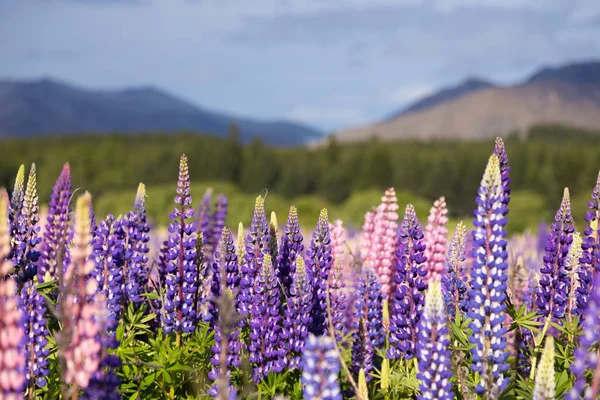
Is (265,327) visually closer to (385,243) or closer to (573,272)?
(573,272)

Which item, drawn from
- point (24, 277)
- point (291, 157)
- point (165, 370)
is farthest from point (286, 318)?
point (291, 157)

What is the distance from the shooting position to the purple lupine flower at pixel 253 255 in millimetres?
4504

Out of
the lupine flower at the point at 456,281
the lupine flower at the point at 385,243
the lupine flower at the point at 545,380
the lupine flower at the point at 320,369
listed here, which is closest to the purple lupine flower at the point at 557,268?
the lupine flower at the point at 456,281

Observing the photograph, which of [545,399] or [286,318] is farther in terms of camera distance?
[286,318]

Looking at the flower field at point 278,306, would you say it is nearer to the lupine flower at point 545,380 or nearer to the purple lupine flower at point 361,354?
the purple lupine flower at point 361,354

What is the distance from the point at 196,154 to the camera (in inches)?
3580

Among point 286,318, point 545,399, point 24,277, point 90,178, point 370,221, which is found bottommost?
point 545,399

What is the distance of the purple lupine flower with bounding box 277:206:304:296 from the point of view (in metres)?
4.80

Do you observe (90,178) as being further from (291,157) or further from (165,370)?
(165,370)

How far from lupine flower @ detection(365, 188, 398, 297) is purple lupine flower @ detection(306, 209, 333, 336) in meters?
1.56

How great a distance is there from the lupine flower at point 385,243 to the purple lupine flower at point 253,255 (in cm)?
212

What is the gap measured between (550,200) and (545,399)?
7698cm

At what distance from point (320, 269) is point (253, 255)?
650 mm

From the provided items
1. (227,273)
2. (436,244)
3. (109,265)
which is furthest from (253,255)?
(436,244)
